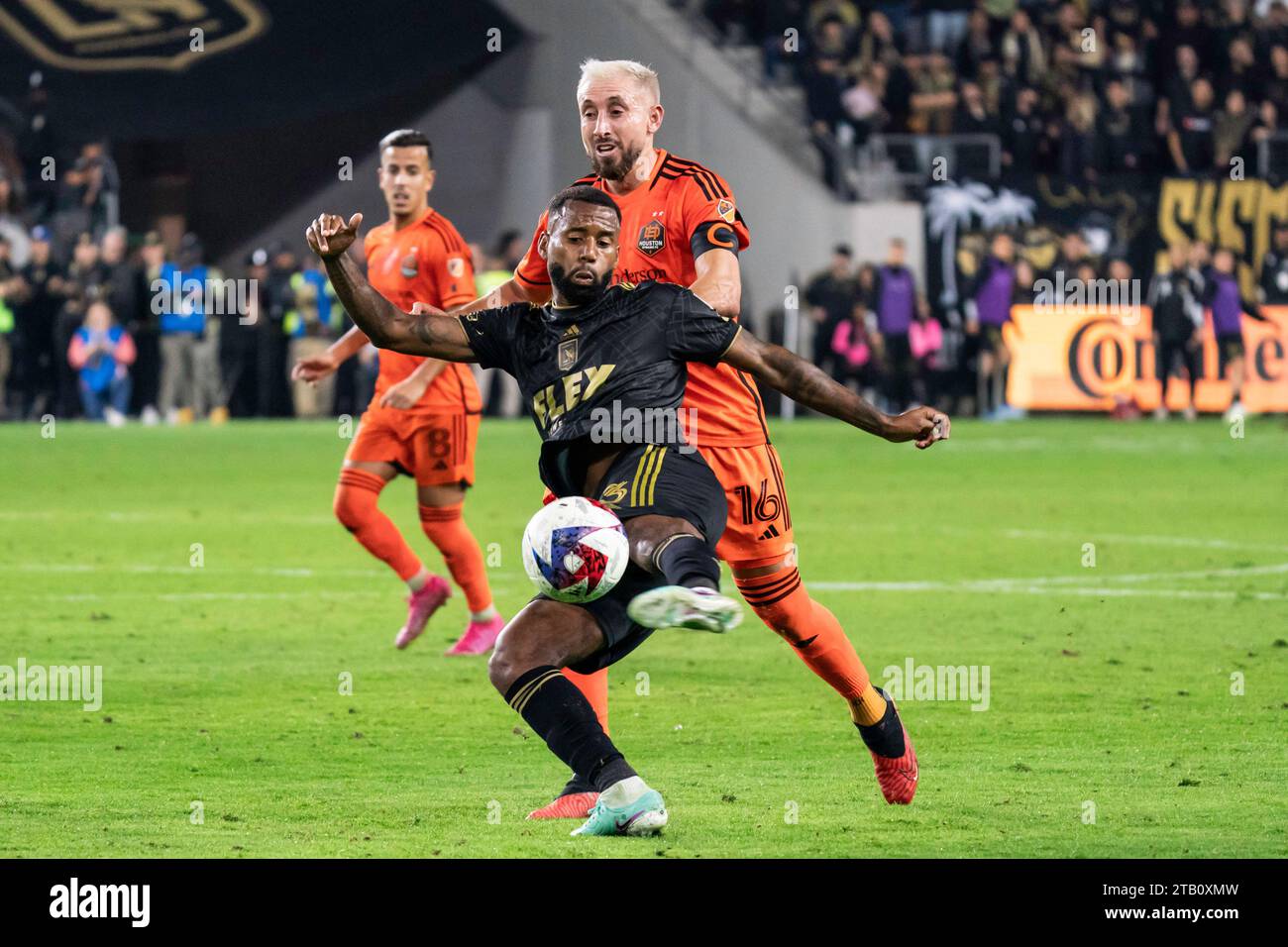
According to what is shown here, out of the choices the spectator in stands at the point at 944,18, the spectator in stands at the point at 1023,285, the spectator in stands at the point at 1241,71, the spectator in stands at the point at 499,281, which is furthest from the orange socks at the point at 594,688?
the spectator in stands at the point at 944,18

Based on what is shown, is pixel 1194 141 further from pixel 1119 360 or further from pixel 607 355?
pixel 607 355

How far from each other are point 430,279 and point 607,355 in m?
4.45

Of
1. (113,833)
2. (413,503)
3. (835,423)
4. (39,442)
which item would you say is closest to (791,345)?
(835,423)

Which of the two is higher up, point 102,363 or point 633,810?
point 102,363

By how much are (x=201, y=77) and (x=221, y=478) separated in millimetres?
10748

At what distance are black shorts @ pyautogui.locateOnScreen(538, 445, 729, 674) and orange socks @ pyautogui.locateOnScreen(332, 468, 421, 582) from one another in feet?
14.6

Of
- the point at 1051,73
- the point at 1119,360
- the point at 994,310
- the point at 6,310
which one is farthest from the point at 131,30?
the point at 1119,360

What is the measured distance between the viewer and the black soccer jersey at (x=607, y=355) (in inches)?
248

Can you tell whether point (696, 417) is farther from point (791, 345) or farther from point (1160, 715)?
point (791, 345)

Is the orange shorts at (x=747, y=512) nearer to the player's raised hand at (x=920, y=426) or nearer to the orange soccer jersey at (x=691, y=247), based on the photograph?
the orange soccer jersey at (x=691, y=247)

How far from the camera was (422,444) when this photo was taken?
1071 cm

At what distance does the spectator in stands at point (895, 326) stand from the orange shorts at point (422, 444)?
17.9m

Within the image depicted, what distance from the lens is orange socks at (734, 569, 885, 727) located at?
6945mm

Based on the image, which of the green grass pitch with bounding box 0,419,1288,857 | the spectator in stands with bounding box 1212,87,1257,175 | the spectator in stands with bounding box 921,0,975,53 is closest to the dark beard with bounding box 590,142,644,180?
the green grass pitch with bounding box 0,419,1288,857
